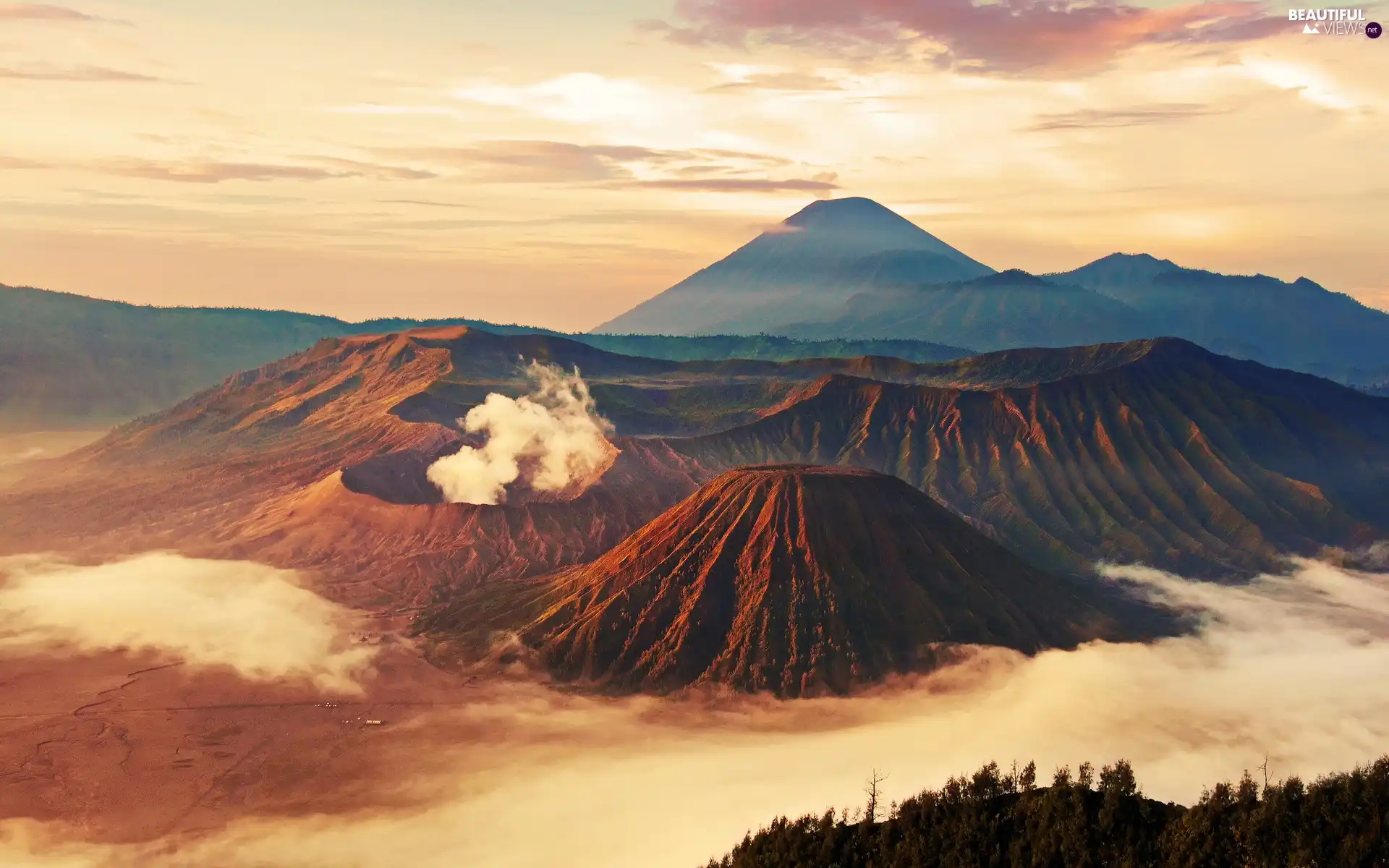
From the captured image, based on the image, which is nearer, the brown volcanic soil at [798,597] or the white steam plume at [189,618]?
the brown volcanic soil at [798,597]

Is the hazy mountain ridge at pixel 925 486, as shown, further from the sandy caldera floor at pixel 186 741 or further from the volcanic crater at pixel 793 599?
→ the sandy caldera floor at pixel 186 741

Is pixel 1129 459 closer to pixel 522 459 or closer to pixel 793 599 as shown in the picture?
pixel 522 459

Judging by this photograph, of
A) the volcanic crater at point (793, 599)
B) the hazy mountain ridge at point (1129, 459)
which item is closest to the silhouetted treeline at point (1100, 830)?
the volcanic crater at point (793, 599)

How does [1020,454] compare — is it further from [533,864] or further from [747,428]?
[533,864]

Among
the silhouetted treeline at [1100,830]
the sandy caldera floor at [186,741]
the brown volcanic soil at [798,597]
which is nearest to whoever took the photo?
the silhouetted treeline at [1100,830]

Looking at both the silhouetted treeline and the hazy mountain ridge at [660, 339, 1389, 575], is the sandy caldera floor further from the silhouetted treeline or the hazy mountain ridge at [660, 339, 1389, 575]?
the hazy mountain ridge at [660, 339, 1389, 575]

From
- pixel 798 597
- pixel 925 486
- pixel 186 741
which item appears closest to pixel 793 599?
pixel 798 597

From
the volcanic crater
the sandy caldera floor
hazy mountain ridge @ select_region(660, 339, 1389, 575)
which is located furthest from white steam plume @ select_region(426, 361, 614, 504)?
the sandy caldera floor
